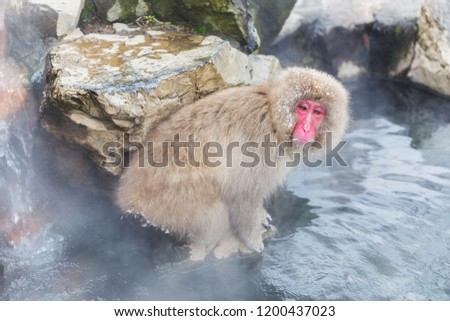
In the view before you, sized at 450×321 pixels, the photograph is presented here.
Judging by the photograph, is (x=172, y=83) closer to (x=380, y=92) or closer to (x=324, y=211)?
(x=324, y=211)

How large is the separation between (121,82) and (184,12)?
1.25m

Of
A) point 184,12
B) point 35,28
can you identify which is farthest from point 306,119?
point 35,28

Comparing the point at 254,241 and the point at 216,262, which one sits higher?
the point at 254,241

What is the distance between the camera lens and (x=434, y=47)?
634 centimetres

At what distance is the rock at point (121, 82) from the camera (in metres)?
3.74

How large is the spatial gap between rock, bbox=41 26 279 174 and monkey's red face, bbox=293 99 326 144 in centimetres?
85

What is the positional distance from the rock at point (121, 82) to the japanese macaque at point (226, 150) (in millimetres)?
197

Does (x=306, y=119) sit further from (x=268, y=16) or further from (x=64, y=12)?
(x=268, y=16)

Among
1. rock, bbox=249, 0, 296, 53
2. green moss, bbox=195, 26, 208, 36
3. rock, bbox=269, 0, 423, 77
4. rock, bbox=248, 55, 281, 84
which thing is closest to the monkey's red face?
rock, bbox=248, 55, 281, 84

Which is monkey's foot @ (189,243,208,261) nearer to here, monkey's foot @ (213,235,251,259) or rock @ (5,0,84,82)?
monkey's foot @ (213,235,251,259)

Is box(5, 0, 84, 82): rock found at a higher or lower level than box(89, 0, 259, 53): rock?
lower

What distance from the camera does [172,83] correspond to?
3953 mm

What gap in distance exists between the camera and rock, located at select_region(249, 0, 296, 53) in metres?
5.93

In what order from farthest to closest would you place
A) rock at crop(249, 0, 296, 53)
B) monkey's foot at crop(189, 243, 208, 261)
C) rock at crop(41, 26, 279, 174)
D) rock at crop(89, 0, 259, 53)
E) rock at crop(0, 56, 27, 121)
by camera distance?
rock at crop(249, 0, 296, 53)
rock at crop(89, 0, 259, 53)
rock at crop(0, 56, 27, 121)
monkey's foot at crop(189, 243, 208, 261)
rock at crop(41, 26, 279, 174)
